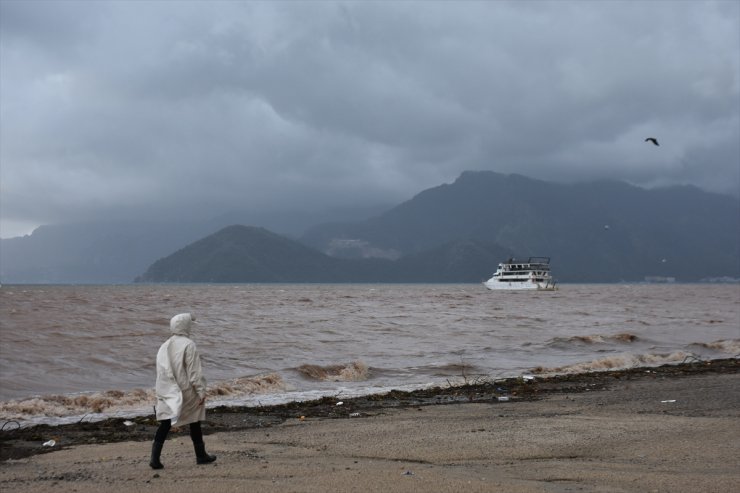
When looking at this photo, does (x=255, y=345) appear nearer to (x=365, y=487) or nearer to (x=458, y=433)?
(x=458, y=433)

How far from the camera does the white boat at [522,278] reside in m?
120

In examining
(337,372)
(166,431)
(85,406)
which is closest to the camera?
(166,431)

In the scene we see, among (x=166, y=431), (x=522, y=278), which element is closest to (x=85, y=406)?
(x=166, y=431)

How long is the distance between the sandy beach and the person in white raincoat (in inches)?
21.4

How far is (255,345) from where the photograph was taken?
2512 centimetres

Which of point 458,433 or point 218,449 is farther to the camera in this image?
point 458,433

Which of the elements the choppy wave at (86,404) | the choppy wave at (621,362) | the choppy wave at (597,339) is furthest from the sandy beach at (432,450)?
the choppy wave at (597,339)

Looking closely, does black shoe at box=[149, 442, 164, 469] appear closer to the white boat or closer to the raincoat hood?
the raincoat hood

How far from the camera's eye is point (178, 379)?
7.38m

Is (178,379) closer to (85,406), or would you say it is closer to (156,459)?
(156,459)

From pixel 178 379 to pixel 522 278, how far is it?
11766 centimetres

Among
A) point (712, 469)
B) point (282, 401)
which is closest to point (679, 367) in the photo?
point (282, 401)

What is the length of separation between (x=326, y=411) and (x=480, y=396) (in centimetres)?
360

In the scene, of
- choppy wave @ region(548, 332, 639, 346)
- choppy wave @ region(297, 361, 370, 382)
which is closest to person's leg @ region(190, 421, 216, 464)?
choppy wave @ region(297, 361, 370, 382)
